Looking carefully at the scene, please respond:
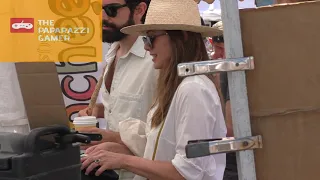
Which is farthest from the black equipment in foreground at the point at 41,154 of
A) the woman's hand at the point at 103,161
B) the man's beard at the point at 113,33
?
the man's beard at the point at 113,33

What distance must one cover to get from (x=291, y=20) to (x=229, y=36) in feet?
0.40

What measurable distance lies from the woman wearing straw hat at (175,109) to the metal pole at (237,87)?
2.11 feet

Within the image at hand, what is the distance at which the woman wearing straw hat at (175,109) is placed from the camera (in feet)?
5.33

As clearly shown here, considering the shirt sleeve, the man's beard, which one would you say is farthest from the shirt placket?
the shirt sleeve

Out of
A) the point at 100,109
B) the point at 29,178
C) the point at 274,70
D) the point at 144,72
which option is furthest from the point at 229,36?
the point at 100,109

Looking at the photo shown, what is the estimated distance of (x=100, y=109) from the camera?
107 inches

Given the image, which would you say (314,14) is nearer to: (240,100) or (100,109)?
(240,100)

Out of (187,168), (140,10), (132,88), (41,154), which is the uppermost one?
(140,10)

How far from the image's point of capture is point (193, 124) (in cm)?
160

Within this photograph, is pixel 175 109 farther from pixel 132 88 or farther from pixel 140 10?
pixel 140 10

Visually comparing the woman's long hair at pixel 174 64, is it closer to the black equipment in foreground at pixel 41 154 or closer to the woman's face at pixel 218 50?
the black equipment in foreground at pixel 41 154

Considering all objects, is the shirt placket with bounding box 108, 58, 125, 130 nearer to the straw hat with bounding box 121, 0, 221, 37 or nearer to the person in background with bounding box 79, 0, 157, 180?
the person in background with bounding box 79, 0, 157, 180

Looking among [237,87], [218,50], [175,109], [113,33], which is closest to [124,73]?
[113,33]

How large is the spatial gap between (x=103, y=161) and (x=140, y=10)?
36.0 inches
